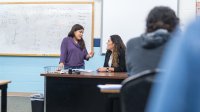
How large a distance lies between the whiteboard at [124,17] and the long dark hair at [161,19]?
10.9 ft

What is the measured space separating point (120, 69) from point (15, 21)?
255cm

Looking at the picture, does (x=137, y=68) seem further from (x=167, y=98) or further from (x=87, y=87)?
(x=87, y=87)

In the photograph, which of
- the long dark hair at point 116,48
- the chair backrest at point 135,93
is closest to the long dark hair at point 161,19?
the chair backrest at point 135,93

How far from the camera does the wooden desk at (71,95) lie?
400cm

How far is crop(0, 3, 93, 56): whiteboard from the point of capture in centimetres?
580

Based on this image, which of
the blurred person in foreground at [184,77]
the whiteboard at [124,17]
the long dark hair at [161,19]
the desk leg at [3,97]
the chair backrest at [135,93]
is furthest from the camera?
the whiteboard at [124,17]

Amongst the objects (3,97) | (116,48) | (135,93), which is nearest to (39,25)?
(116,48)

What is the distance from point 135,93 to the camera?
1.54 meters

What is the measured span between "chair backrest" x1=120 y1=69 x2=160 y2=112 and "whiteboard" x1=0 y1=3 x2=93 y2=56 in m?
4.21

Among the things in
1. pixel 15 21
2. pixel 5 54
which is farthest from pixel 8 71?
pixel 15 21

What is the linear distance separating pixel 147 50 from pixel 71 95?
2196 mm

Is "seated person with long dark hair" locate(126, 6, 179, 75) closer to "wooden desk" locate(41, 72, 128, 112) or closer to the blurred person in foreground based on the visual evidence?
the blurred person in foreground

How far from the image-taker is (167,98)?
16.2 inches

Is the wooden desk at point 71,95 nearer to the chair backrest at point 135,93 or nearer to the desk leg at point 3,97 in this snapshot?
the desk leg at point 3,97
